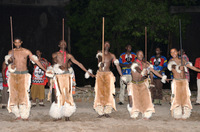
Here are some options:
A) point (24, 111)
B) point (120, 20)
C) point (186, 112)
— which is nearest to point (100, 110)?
point (24, 111)

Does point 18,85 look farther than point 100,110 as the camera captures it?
No

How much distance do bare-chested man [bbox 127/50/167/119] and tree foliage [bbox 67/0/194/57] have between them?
199 inches

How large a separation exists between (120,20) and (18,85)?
21.5 ft

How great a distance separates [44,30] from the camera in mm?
17609

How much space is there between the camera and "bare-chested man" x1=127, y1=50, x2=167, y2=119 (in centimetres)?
845

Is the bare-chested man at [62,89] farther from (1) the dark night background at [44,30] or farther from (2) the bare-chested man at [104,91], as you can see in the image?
(1) the dark night background at [44,30]

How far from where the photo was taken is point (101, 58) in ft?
29.8

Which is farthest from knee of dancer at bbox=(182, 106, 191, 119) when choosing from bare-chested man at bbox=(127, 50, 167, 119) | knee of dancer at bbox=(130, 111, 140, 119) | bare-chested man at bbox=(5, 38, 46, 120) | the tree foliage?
the tree foliage

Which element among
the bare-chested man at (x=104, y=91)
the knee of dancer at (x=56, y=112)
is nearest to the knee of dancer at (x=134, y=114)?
the bare-chested man at (x=104, y=91)

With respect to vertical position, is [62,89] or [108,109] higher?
[62,89]

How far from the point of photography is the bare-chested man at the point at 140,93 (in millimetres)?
8447

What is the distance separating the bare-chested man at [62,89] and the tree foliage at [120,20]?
557 cm

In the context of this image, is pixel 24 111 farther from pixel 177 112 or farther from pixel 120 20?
pixel 120 20

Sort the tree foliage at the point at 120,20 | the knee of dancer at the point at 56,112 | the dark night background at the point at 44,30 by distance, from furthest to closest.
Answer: the dark night background at the point at 44,30 < the tree foliage at the point at 120,20 < the knee of dancer at the point at 56,112
